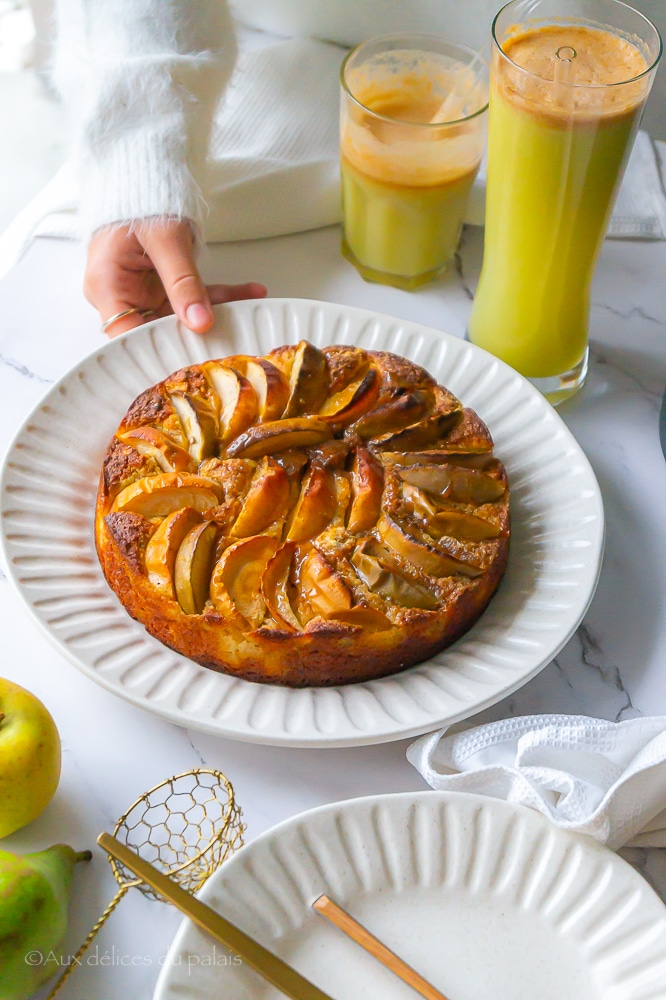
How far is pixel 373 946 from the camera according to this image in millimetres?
980

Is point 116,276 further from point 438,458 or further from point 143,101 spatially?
point 438,458

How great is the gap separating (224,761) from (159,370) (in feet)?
2.30

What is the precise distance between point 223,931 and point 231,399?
2.56 ft

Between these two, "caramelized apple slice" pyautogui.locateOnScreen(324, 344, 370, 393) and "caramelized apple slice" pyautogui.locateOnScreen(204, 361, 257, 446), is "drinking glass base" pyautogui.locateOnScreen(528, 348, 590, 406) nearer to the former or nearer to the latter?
"caramelized apple slice" pyautogui.locateOnScreen(324, 344, 370, 393)

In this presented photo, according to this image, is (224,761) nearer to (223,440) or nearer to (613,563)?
(223,440)

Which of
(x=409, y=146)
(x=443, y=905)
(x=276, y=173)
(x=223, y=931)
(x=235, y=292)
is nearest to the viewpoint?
(x=223, y=931)

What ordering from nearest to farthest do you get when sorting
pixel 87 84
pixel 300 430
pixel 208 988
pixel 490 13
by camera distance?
pixel 208 988 < pixel 300 430 < pixel 87 84 < pixel 490 13

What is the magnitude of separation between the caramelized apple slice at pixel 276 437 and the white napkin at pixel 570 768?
1.54 ft

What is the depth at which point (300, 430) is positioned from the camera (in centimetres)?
137

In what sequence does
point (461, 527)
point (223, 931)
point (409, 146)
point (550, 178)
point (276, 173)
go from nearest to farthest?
point (223, 931) < point (461, 527) < point (550, 178) < point (409, 146) < point (276, 173)

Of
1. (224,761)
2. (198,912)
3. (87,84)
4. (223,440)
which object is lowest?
(224,761)

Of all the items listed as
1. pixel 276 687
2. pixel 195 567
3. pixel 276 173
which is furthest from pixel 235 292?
pixel 276 687

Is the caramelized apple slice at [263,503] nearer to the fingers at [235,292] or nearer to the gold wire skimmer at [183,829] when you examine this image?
the gold wire skimmer at [183,829]

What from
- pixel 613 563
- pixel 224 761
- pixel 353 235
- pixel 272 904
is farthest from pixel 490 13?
pixel 272 904
